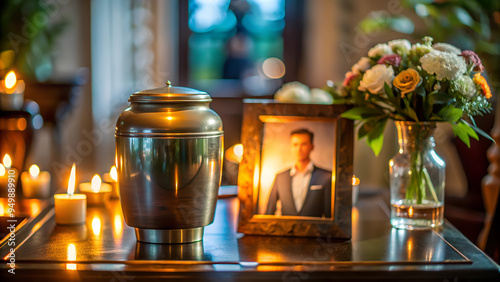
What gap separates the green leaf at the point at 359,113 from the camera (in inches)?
48.1

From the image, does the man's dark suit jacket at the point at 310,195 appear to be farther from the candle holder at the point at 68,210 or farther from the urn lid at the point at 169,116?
the candle holder at the point at 68,210

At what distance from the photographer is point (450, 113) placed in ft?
3.84

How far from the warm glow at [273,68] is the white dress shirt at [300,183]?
3.87m

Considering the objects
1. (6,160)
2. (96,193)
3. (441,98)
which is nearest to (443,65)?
(441,98)

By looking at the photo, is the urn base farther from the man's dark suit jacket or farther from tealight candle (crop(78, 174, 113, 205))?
tealight candle (crop(78, 174, 113, 205))

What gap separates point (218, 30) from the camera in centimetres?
509

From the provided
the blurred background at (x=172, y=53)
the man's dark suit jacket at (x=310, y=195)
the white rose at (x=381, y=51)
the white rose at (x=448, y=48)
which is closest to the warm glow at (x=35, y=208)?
the man's dark suit jacket at (x=310, y=195)

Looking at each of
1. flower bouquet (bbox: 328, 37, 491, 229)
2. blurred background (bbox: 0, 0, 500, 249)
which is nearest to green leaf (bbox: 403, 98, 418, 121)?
flower bouquet (bbox: 328, 37, 491, 229)

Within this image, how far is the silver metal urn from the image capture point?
40.5 inches

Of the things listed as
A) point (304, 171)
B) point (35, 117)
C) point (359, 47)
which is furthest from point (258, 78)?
point (304, 171)

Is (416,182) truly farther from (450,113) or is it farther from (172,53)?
(172,53)

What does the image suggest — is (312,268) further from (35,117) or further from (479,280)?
(35,117)

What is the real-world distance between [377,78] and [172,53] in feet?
12.6

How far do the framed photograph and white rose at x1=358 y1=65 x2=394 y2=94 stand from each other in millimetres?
78
